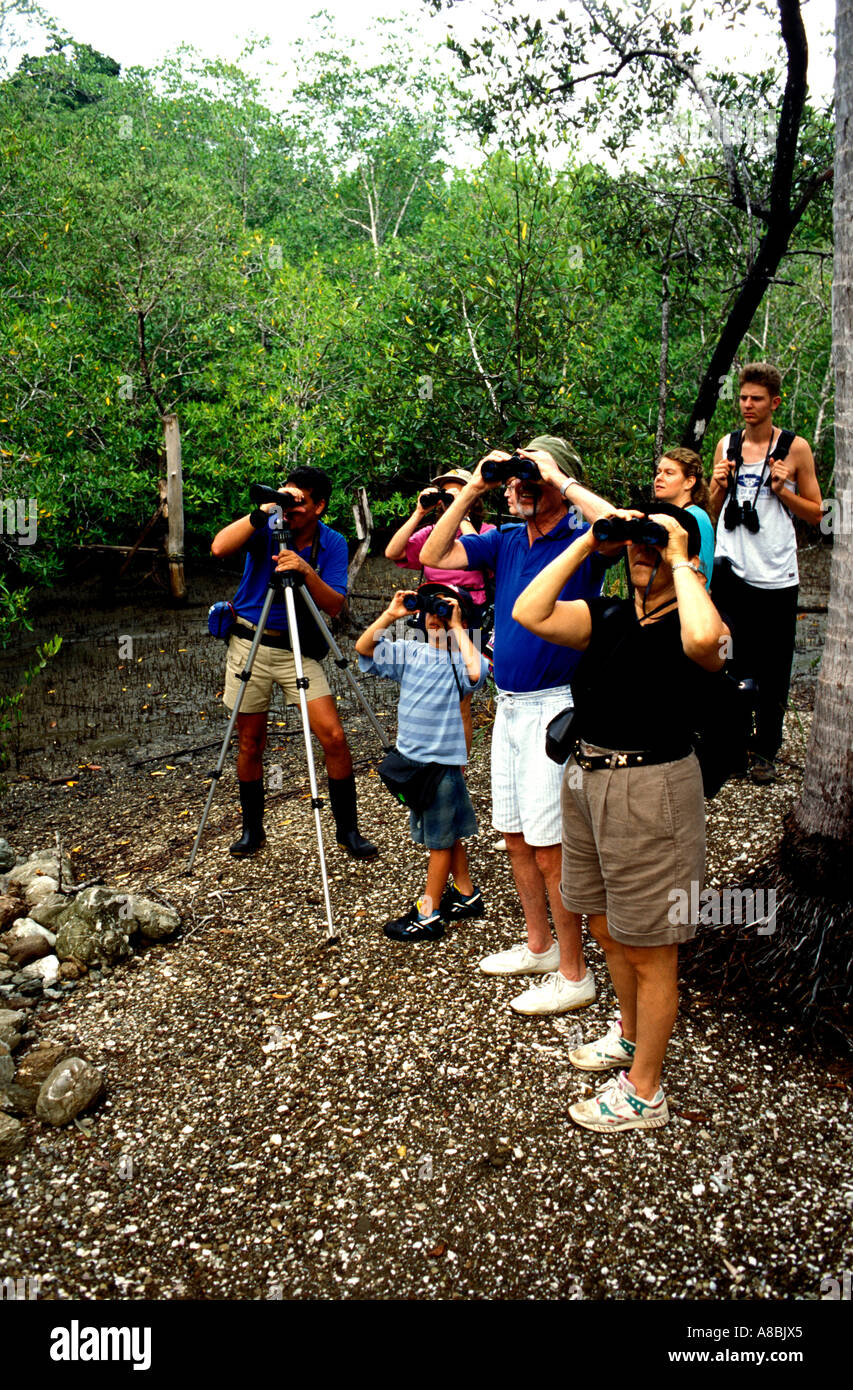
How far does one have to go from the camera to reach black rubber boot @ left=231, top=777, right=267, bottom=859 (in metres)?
5.05

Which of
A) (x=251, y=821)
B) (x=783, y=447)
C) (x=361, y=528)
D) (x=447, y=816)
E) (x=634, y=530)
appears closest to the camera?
(x=634, y=530)

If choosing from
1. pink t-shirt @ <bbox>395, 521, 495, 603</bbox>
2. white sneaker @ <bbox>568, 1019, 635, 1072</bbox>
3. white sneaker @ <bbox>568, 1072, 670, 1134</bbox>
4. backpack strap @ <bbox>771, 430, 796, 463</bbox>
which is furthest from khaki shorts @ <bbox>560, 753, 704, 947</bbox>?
backpack strap @ <bbox>771, 430, 796, 463</bbox>

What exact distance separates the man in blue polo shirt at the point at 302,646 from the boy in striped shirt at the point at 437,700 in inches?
35.3

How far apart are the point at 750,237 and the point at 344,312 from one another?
28.0 feet

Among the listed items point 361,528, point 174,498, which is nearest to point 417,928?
point 361,528

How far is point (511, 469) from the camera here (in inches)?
117

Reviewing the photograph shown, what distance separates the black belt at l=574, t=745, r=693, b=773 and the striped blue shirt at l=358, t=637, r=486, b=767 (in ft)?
4.04

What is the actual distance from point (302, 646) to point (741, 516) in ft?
7.47

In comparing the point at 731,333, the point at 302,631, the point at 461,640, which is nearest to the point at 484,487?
the point at 461,640

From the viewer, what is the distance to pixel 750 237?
551cm

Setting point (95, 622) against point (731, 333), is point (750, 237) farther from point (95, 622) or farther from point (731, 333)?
point (95, 622)

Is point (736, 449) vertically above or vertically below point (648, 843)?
above

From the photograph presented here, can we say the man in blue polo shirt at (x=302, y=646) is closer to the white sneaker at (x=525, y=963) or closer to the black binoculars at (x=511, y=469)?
the white sneaker at (x=525, y=963)
